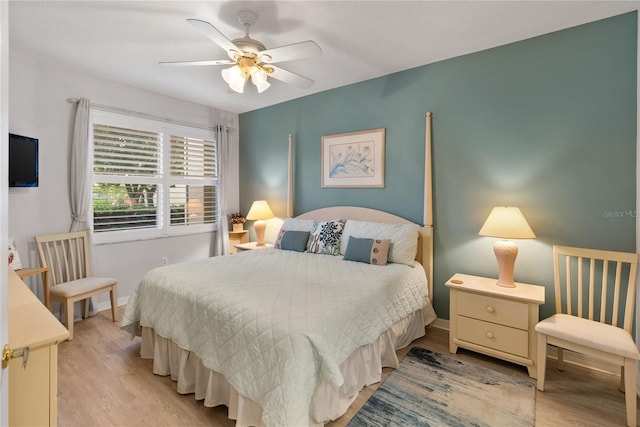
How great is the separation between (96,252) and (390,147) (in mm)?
3556

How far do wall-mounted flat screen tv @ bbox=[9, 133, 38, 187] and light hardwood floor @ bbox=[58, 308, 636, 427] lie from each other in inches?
60.8

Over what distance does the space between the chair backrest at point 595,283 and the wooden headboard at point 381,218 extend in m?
1.00

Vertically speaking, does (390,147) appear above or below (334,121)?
below

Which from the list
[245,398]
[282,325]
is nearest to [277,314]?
[282,325]

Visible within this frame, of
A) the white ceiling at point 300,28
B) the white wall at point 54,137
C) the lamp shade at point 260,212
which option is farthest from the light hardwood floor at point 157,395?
the white ceiling at point 300,28

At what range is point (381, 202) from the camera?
3.48 meters

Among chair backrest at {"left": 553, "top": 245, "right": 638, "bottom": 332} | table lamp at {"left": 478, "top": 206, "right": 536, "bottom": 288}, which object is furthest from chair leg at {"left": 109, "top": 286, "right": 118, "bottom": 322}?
chair backrest at {"left": 553, "top": 245, "right": 638, "bottom": 332}

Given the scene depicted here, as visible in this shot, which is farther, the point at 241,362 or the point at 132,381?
the point at 132,381

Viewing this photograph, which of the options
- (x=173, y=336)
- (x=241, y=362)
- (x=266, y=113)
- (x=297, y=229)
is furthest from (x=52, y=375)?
(x=266, y=113)

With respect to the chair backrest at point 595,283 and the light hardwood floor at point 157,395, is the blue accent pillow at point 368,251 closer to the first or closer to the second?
the light hardwood floor at point 157,395

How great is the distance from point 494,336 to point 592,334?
62 cm

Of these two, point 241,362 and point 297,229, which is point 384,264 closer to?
point 297,229

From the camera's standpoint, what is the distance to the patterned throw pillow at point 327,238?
3.29 meters

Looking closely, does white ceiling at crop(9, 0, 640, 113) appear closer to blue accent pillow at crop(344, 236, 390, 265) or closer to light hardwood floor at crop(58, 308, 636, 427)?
blue accent pillow at crop(344, 236, 390, 265)
